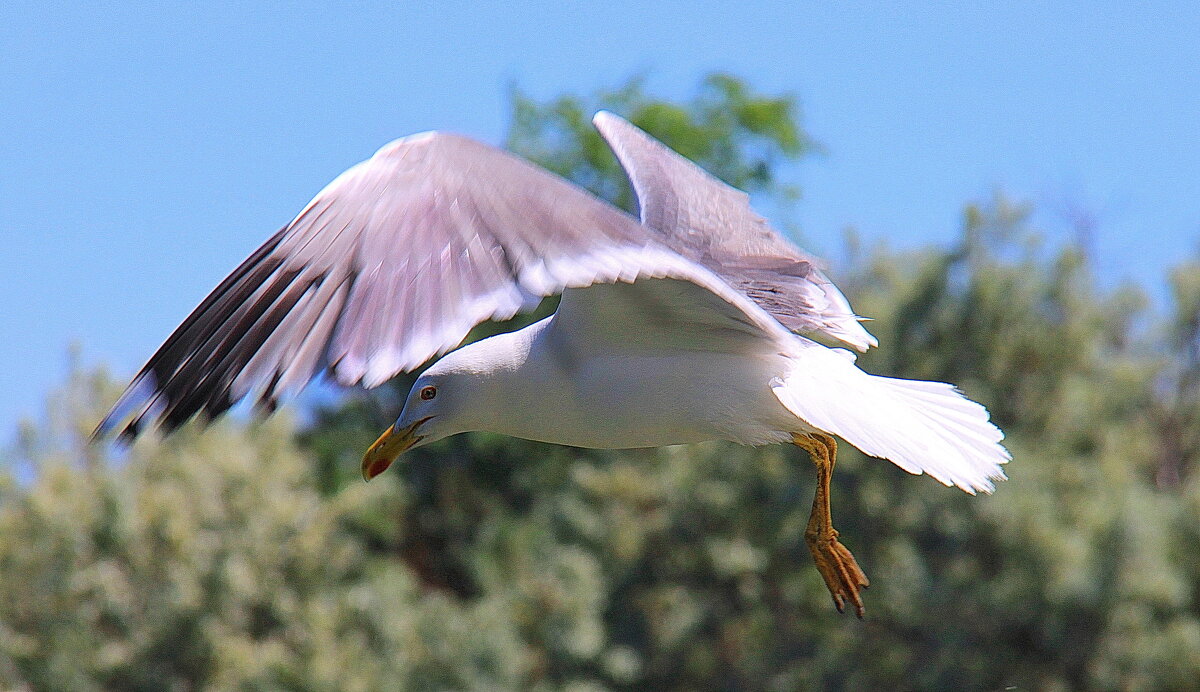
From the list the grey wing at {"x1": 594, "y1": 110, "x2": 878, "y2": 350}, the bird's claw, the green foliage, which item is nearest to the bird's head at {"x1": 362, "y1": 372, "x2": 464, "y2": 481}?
the grey wing at {"x1": 594, "y1": 110, "x2": 878, "y2": 350}

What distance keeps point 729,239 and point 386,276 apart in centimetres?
164

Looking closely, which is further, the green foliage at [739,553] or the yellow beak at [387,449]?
the green foliage at [739,553]

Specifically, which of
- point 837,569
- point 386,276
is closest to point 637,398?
point 386,276

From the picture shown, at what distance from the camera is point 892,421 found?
2.99 metres

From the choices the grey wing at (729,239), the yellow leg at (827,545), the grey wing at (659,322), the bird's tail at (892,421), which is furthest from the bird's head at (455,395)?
the yellow leg at (827,545)

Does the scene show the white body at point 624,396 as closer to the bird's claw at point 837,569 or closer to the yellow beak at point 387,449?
the yellow beak at point 387,449

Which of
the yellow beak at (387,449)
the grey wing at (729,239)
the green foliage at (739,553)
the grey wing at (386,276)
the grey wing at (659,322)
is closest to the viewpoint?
the grey wing at (386,276)

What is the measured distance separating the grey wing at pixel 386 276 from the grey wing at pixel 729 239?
2.15ft

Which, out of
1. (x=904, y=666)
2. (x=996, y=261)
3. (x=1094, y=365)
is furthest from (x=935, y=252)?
(x=904, y=666)

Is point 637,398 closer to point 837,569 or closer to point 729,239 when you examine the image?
point 837,569

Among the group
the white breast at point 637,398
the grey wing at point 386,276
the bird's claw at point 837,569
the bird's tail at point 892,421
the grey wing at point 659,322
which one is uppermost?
the grey wing at point 386,276

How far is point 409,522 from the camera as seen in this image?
16.0m

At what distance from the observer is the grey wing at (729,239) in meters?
3.42

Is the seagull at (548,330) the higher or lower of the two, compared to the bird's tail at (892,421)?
higher
